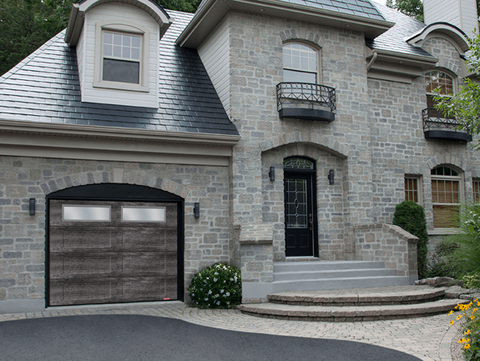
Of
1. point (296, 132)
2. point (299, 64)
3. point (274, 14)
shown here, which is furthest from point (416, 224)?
point (274, 14)

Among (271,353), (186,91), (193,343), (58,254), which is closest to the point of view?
(271,353)

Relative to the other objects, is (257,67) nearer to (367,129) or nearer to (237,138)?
(237,138)

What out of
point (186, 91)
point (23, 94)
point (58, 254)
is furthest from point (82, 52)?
point (58, 254)

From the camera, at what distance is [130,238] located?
10188 mm

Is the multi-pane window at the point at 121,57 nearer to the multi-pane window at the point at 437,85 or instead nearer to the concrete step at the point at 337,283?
the concrete step at the point at 337,283

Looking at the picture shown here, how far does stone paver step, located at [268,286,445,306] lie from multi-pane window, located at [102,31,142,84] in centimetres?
620

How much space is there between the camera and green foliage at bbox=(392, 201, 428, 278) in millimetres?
11859

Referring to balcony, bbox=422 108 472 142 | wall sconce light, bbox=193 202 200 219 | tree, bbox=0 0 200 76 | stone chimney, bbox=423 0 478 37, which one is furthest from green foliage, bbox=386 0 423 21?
wall sconce light, bbox=193 202 200 219

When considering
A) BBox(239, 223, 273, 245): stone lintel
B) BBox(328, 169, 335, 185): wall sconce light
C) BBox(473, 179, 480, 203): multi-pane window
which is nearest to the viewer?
BBox(239, 223, 273, 245): stone lintel

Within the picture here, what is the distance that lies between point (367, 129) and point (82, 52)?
766 cm

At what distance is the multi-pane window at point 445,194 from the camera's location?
45.2 ft

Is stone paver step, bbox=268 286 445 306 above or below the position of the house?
below

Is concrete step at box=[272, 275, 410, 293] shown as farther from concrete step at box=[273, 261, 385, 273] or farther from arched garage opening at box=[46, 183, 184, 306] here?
arched garage opening at box=[46, 183, 184, 306]

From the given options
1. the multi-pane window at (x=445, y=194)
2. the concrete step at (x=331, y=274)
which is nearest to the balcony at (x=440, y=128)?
the multi-pane window at (x=445, y=194)
